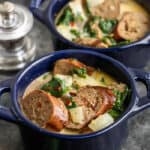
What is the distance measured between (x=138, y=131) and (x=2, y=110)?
465 mm

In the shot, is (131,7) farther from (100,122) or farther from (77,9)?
(100,122)

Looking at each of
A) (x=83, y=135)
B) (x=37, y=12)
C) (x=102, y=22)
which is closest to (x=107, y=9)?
(x=102, y=22)

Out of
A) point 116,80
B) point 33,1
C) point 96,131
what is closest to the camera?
point 96,131

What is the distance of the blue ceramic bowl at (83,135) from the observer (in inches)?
50.1

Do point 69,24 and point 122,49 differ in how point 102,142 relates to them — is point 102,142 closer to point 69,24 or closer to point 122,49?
point 122,49

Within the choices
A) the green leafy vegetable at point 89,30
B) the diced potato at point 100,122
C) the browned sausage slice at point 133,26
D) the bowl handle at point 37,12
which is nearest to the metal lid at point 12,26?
the bowl handle at point 37,12

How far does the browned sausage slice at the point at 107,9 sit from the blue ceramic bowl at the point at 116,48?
0.43 feet

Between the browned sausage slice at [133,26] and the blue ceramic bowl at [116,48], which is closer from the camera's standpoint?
the blue ceramic bowl at [116,48]

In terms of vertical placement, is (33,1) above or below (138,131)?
above

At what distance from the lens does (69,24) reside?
1713mm

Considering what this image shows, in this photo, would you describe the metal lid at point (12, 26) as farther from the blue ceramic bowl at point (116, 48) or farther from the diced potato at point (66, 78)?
the diced potato at point (66, 78)

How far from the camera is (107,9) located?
1.74 m

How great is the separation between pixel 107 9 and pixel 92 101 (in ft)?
1.58

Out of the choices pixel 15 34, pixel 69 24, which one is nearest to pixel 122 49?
pixel 69 24
